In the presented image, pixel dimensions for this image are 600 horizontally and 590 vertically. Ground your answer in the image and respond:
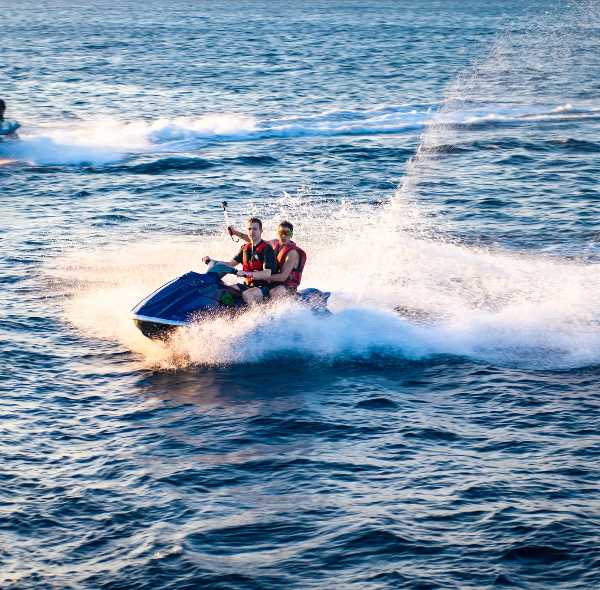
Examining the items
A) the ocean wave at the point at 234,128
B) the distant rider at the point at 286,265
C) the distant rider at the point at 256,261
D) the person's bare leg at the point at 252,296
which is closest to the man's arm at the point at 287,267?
the distant rider at the point at 286,265

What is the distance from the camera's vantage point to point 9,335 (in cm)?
1309

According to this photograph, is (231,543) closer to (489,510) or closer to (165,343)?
(489,510)

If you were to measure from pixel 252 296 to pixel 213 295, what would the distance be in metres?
0.56

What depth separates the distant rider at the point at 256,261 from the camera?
40.5 ft

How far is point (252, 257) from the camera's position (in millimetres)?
12445

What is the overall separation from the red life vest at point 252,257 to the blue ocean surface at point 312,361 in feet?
2.56

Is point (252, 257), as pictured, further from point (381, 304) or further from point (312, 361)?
point (381, 304)

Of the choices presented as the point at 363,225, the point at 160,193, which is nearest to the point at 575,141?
the point at 363,225

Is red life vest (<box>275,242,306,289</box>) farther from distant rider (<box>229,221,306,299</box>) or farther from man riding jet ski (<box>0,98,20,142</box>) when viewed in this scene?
man riding jet ski (<box>0,98,20,142</box>)

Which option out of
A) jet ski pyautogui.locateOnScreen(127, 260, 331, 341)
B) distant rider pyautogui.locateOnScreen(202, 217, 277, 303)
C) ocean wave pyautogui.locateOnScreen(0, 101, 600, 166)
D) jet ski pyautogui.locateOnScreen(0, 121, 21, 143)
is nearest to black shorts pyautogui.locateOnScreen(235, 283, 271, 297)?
distant rider pyautogui.locateOnScreen(202, 217, 277, 303)

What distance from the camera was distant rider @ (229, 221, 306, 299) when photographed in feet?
40.8

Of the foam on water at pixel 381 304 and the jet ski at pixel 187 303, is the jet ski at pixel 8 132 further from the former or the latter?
the jet ski at pixel 187 303

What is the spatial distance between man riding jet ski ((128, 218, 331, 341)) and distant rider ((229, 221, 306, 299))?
16mm

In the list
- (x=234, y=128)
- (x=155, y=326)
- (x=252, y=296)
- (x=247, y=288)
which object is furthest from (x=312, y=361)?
(x=234, y=128)
